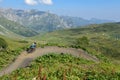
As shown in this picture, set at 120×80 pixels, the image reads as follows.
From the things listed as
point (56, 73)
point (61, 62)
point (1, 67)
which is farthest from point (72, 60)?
point (56, 73)

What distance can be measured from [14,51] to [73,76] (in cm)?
2934

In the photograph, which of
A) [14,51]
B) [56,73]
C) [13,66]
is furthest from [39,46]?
[56,73]

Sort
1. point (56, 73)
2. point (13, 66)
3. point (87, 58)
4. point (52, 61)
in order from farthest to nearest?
point (87, 58)
point (13, 66)
point (52, 61)
point (56, 73)

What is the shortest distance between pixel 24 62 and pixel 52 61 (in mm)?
6646

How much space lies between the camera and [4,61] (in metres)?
51.2

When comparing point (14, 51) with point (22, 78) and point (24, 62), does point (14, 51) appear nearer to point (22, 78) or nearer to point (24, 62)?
point (24, 62)

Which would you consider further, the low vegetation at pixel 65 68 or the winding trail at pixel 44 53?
the winding trail at pixel 44 53

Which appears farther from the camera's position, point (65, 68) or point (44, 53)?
point (44, 53)

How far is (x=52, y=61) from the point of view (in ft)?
149

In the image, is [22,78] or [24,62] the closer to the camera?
[22,78]

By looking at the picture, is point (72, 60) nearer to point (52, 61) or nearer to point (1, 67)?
point (52, 61)

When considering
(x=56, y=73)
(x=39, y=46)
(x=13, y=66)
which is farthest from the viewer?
(x=39, y=46)

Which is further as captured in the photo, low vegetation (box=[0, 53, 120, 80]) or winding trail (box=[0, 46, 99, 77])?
winding trail (box=[0, 46, 99, 77])

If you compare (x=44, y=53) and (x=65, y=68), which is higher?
(x=44, y=53)
